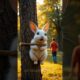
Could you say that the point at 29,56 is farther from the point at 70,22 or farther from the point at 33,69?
the point at 70,22

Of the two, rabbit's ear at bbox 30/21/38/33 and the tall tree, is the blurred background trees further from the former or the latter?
the tall tree

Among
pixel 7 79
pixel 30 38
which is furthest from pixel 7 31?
pixel 30 38

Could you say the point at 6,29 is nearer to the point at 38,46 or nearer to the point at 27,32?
the point at 38,46

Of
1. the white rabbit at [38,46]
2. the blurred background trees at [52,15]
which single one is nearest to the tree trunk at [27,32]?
the white rabbit at [38,46]

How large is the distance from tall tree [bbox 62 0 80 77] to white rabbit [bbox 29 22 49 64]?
41.4 inches

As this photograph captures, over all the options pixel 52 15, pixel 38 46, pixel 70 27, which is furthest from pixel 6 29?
pixel 52 15

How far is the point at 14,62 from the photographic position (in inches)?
55.1

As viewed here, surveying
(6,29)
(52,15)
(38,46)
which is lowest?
(38,46)

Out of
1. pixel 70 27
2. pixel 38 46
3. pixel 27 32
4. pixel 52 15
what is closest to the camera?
pixel 70 27

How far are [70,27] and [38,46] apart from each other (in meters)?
1.14

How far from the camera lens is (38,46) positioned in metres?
2.45

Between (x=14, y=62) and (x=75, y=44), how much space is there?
33 cm

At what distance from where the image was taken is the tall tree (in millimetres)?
1301

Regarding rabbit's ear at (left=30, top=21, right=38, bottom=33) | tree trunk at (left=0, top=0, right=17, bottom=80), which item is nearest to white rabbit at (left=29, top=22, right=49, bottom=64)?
rabbit's ear at (left=30, top=21, right=38, bottom=33)
